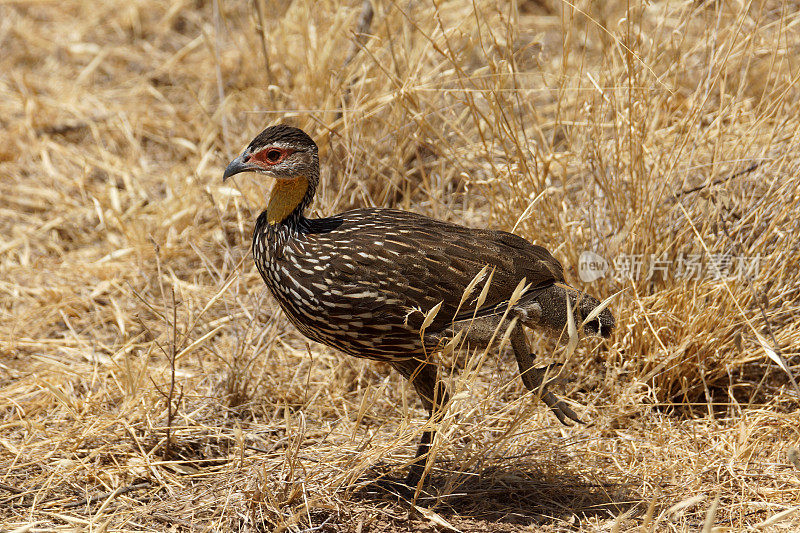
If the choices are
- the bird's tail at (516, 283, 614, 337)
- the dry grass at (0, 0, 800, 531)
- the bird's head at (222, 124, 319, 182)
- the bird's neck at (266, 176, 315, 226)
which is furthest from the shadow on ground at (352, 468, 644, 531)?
the bird's head at (222, 124, 319, 182)

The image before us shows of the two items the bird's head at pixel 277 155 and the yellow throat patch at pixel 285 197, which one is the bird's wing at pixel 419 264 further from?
the bird's head at pixel 277 155

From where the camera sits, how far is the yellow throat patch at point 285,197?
11.8 feet

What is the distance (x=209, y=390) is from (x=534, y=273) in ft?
5.67

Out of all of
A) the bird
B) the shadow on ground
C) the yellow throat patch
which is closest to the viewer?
the bird

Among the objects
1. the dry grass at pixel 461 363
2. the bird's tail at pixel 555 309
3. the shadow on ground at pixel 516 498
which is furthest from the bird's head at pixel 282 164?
the shadow on ground at pixel 516 498

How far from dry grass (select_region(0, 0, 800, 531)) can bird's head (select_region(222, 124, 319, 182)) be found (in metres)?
0.56

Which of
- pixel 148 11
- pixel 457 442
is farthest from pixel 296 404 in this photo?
pixel 148 11

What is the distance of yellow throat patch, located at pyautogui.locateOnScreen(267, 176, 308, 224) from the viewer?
360 centimetres

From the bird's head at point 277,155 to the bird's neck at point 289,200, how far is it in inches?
1.6

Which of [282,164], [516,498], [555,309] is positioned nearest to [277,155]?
[282,164]

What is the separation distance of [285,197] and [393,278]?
602mm

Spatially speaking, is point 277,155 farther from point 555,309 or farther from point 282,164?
point 555,309

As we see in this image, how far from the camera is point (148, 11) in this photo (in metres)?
7.44

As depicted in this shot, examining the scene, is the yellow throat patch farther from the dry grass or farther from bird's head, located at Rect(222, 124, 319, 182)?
the dry grass
